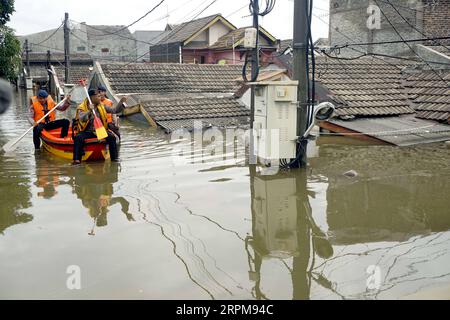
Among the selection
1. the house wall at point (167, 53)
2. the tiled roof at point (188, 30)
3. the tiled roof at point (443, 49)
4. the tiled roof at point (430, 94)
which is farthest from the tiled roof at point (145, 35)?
the tiled roof at point (430, 94)

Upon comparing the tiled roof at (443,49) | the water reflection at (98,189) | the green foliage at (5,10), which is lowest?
the water reflection at (98,189)

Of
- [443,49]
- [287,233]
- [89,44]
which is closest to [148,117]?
[287,233]

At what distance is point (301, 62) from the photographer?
8.16 meters

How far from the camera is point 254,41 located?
8.99 metres

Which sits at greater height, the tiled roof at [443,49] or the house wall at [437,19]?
the house wall at [437,19]

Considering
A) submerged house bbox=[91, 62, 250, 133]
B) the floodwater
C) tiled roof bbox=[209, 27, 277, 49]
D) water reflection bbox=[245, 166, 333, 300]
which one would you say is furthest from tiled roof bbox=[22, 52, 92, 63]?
water reflection bbox=[245, 166, 333, 300]

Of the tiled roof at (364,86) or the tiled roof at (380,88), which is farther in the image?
the tiled roof at (364,86)

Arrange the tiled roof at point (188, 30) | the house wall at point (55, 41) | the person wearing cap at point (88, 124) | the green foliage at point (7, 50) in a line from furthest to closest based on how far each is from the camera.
Result: the house wall at point (55, 41)
the tiled roof at point (188, 30)
the green foliage at point (7, 50)
the person wearing cap at point (88, 124)

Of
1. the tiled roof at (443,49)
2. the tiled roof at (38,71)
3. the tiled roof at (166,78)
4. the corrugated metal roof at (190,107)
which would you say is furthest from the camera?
the tiled roof at (38,71)

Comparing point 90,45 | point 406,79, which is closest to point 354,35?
point 406,79

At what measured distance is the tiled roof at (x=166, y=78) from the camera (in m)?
18.6

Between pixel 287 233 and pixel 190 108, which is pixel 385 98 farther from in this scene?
pixel 287 233

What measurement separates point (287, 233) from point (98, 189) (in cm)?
358

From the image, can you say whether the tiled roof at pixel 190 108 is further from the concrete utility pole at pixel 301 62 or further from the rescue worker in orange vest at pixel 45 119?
the concrete utility pole at pixel 301 62
